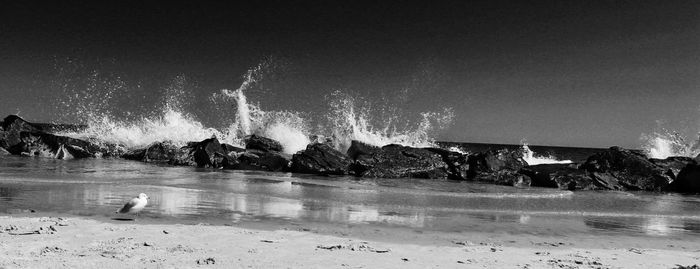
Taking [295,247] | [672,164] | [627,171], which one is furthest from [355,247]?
[672,164]

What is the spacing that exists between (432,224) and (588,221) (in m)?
3.53

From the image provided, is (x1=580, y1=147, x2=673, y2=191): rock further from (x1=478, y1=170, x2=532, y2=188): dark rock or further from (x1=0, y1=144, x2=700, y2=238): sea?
(x1=478, y1=170, x2=532, y2=188): dark rock

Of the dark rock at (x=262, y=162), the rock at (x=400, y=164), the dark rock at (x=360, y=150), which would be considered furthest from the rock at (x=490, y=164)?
the dark rock at (x=262, y=162)

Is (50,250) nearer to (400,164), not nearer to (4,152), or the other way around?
(400,164)

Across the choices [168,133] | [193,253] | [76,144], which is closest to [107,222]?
[193,253]

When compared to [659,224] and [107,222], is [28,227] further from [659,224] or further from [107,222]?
[659,224]

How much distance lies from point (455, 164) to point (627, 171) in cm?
631

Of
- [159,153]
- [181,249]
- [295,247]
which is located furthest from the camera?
[159,153]

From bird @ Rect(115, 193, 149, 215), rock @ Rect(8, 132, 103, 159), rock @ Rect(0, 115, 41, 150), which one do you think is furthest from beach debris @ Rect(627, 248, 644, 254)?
rock @ Rect(0, 115, 41, 150)

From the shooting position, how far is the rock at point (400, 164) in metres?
21.1

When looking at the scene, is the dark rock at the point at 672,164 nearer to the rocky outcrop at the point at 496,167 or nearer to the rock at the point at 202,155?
the rocky outcrop at the point at 496,167

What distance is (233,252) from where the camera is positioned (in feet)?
20.0

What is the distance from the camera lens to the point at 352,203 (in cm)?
1193

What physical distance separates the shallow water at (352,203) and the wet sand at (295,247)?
33.6 inches
